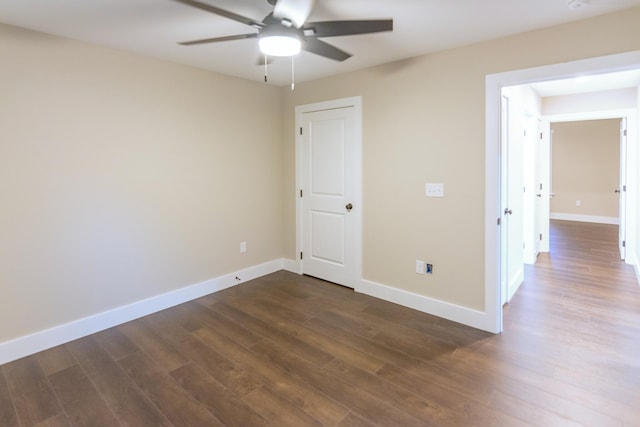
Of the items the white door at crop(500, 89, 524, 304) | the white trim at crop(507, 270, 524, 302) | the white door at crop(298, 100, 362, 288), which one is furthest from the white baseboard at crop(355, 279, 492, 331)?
the white trim at crop(507, 270, 524, 302)

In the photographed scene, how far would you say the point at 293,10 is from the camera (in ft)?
5.99

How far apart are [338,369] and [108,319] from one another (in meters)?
2.12

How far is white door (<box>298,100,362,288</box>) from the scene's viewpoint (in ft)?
12.7

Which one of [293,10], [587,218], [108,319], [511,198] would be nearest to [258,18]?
[293,10]

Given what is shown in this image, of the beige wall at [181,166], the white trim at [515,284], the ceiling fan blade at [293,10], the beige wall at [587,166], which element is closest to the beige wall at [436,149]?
the beige wall at [181,166]

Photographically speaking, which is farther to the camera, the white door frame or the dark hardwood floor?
the white door frame

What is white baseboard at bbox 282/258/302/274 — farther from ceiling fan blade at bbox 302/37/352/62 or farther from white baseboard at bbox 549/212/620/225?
white baseboard at bbox 549/212/620/225

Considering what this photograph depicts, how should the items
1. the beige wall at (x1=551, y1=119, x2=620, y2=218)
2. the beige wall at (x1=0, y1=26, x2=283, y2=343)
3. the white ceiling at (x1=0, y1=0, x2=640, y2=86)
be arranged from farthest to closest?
the beige wall at (x1=551, y1=119, x2=620, y2=218) → the beige wall at (x1=0, y1=26, x2=283, y2=343) → the white ceiling at (x1=0, y1=0, x2=640, y2=86)

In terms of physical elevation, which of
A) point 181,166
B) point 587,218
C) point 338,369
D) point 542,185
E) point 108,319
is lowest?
point 338,369

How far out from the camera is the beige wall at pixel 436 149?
2611mm

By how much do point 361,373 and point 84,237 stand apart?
2.49m

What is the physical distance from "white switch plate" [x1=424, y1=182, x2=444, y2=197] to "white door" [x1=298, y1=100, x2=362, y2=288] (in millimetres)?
798

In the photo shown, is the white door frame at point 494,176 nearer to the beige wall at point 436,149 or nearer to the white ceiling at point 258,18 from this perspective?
the beige wall at point 436,149

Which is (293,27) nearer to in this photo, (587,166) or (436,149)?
(436,149)
